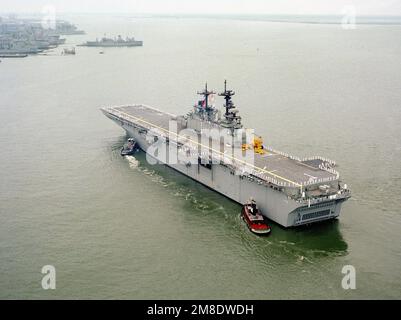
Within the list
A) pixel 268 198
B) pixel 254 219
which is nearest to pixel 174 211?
pixel 254 219

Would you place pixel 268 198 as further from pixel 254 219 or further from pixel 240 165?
pixel 240 165

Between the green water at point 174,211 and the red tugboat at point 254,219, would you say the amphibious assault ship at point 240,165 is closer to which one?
the red tugboat at point 254,219

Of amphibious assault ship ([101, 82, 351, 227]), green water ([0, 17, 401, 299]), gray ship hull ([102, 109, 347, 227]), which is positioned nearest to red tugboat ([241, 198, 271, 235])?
green water ([0, 17, 401, 299])

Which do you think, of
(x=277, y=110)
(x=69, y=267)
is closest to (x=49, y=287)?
(x=69, y=267)

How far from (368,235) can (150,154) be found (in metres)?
20.6

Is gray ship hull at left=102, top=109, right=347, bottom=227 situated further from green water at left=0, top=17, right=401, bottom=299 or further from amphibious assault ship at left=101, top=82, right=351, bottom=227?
green water at left=0, top=17, right=401, bottom=299

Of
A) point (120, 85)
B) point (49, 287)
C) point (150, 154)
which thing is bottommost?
point (49, 287)

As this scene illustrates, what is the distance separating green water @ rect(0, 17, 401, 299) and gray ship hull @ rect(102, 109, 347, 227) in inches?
27.3

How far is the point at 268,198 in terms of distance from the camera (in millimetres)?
28438

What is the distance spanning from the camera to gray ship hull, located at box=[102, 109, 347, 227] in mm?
27000

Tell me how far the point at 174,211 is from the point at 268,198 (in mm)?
6385

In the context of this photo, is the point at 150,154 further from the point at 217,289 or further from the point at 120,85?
the point at 120,85

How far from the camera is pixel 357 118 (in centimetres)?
5138

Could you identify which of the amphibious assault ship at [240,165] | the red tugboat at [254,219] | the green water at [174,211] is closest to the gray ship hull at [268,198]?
the amphibious assault ship at [240,165]
